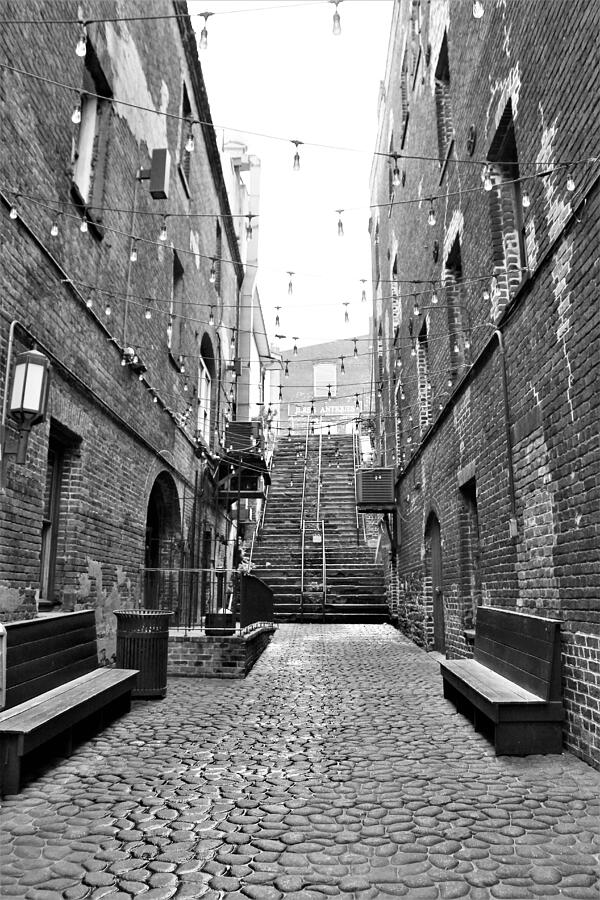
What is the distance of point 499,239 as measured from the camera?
7117mm

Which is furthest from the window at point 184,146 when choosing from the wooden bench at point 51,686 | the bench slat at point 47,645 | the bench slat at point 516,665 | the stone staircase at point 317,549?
the bench slat at point 516,665

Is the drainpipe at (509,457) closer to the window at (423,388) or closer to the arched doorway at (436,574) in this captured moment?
the arched doorway at (436,574)

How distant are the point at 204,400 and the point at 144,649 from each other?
33.7 feet

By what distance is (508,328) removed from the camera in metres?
6.38

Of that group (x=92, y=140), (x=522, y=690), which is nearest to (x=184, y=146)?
(x=92, y=140)

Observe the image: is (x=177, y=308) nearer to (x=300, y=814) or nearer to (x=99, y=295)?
(x=99, y=295)

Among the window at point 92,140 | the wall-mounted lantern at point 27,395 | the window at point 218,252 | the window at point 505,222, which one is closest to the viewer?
the wall-mounted lantern at point 27,395

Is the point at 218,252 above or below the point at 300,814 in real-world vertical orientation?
above

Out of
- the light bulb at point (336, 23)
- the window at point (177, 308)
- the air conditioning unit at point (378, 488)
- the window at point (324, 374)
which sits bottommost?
the air conditioning unit at point (378, 488)

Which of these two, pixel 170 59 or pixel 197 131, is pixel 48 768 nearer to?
pixel 170 59

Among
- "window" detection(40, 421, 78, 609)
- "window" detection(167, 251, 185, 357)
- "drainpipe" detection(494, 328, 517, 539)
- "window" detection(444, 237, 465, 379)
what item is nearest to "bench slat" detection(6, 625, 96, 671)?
"window" detection(40, 421, 78, 609)

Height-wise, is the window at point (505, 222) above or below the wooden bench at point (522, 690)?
above

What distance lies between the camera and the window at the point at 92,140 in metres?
7.94

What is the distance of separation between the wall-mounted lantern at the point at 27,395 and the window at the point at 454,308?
5.86 metres
